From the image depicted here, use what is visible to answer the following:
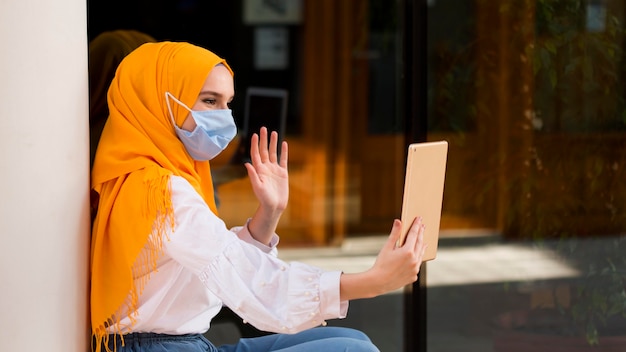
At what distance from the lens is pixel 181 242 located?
226 centimetres

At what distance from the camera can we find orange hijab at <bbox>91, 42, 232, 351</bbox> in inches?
90.7

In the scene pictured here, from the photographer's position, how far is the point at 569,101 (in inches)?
148

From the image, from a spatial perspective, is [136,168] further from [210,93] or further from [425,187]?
[425,187]

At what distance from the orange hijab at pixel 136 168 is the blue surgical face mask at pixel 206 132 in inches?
0.7

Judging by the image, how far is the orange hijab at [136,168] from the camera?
2.30m

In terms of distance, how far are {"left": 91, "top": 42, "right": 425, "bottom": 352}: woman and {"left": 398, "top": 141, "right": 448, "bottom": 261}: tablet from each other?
6 cm

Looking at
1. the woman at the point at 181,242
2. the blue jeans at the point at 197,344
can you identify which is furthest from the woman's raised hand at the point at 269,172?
the blue jeans at the point at 197,344

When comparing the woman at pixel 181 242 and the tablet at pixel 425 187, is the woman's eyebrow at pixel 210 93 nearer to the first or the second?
the woman at pixel 181 242

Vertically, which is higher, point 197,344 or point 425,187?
point 425,187

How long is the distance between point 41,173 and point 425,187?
0.89m

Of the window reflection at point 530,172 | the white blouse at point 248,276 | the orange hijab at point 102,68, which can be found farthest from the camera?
the window reflection at point 530,172

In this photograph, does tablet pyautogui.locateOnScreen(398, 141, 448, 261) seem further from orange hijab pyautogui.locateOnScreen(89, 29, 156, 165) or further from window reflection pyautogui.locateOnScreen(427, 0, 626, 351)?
window reflection pyautogui.locateOnScreen(427, 0, 626, 351)

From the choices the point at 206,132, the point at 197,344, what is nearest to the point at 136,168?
the point at 206,132

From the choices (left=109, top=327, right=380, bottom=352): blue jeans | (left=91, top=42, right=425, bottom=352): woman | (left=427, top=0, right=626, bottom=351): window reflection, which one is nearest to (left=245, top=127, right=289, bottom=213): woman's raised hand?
(left=91, top=42, right=425, bottom=352): woman
